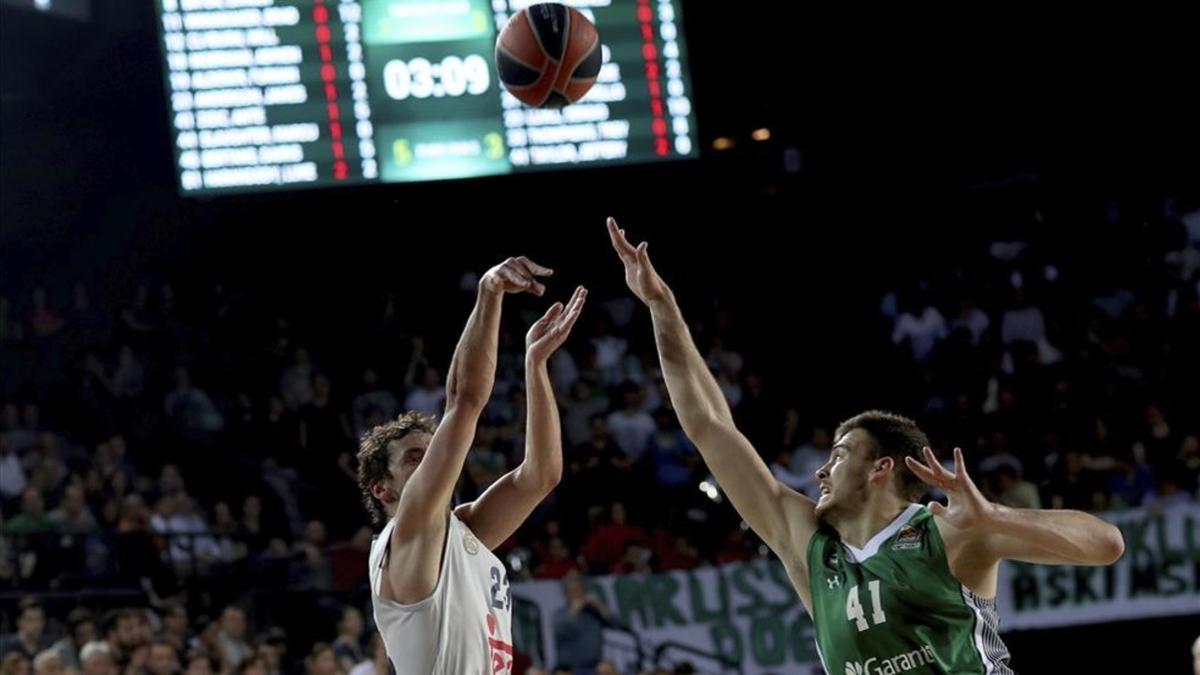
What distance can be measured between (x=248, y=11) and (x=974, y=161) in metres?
8.68

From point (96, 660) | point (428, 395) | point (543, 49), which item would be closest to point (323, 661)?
point (96, 660)

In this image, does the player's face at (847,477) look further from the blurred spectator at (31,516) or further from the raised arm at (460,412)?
the blurred spectator at (31,516)

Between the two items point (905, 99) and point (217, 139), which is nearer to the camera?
point (217, 139)

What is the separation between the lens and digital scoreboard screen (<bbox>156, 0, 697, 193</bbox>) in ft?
32.6

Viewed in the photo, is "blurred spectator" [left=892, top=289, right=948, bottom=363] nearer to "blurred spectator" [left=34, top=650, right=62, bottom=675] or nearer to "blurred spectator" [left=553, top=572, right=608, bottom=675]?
"blurred spectator" [left=553, top=572, right=608, bottom=675]

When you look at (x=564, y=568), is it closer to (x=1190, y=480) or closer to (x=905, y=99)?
(x=1190, y=480)

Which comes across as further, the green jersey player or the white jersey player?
the white jersey player

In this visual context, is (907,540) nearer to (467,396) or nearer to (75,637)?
(467,396)

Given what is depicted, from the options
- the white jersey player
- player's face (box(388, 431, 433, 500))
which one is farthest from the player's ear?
player's face (box(388, 431, 433, 500))

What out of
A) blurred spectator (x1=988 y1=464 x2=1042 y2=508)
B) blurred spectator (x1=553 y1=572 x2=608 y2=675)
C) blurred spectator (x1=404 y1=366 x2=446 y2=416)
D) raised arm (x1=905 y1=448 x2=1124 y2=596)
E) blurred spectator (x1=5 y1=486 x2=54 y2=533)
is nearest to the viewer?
raised arm (x1=905 y1=448 x2=1124 y2=596)

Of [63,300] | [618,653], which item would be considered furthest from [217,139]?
[63,300]

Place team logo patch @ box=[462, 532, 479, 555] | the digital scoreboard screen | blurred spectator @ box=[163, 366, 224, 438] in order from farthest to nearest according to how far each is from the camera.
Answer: blurred spectator @ box=[163, 366, 224, 438] → the digital scoreboard screen → team logo patch @ box=[462, 532, 479, 555]

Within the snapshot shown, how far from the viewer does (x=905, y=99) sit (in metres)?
16.9

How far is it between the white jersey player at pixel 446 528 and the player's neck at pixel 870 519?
2.74 ft
